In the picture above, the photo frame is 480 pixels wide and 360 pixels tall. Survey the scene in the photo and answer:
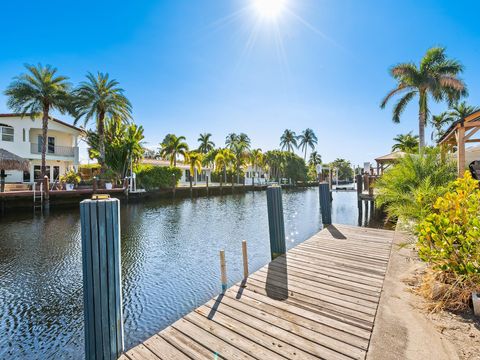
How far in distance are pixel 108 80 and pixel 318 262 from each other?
28.4m

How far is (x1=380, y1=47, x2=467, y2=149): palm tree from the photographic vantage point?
17906 millimetres

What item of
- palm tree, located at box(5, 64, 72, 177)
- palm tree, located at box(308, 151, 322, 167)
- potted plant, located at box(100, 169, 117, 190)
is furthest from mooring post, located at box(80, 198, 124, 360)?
palm tree, located at box(308, 151, 322, 167)

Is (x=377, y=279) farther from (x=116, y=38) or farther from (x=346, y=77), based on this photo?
(x=116, y=38)

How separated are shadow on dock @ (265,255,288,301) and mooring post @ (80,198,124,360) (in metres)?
2.26

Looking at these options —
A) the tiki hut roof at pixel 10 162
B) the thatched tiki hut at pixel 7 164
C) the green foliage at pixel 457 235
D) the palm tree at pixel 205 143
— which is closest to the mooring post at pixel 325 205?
the green foliage at pixel 457 235

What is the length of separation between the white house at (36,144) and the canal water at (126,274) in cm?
1299

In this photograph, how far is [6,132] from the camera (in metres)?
23.2

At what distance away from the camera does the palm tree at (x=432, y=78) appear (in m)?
17.9

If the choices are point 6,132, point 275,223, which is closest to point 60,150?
point 6,132

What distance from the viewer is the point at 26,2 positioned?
1173cm

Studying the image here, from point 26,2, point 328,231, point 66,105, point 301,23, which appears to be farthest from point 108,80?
point 328,231

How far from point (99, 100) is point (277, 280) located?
2737cm

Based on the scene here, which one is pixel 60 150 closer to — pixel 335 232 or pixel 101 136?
pixel 101 136

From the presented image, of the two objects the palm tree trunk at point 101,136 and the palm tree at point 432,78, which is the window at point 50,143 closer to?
the palm tree trunk at point 101,136
